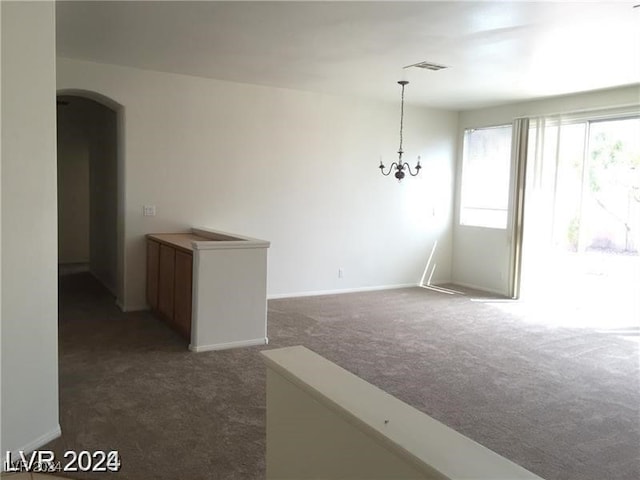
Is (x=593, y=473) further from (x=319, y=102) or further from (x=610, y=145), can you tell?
(x=319, y=102)

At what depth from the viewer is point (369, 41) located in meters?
4.53

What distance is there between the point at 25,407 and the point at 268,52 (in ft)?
11.9

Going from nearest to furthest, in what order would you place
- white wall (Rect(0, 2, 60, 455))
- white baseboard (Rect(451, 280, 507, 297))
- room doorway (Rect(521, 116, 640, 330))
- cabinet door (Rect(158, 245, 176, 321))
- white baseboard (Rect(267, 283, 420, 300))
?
white wall (Rect(0, 2, 60, 455))
cabinet door (Rect(158, 245, 176, 321))
room doorway (Rect(521, 116, 640, 330))
white baseboard (Rect(267, 283, 420, 300))
white baseboard (Rect(451, 280, 507, 297))

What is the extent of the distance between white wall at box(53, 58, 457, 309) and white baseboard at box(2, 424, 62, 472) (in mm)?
3174

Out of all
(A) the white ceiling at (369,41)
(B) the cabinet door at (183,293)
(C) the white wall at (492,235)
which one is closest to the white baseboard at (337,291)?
(C) the white wall at (492,235)

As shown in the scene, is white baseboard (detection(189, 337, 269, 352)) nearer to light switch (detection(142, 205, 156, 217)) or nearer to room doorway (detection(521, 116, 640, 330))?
light switch (detection(142, 205, 156, 217))

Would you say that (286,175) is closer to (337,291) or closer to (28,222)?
(337,291)

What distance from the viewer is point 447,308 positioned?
660cm

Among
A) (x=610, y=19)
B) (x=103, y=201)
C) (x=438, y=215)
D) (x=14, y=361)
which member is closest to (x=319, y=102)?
(x=438, y=215)

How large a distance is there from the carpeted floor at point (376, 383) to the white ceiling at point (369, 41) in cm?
274

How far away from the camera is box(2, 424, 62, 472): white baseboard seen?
2703 millimetres

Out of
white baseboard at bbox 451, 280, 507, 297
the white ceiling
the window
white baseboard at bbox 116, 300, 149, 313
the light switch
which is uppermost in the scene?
the white ceiling

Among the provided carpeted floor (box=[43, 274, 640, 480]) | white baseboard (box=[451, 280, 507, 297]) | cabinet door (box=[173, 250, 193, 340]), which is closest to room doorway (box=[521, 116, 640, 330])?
white baseboard (box=[451, 280, 507, 297])

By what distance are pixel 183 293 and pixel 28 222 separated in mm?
2336
